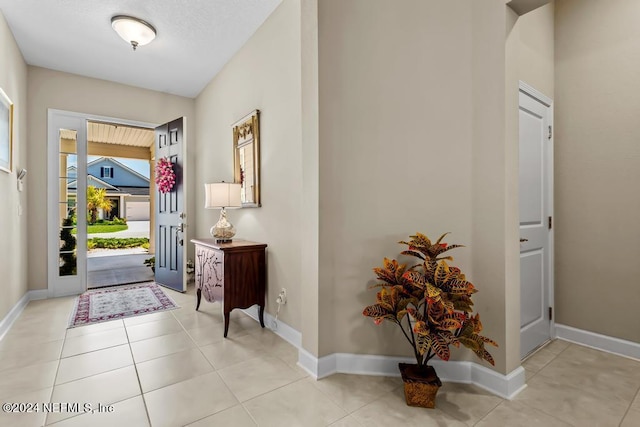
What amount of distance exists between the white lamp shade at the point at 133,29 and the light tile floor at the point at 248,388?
291 centimetres

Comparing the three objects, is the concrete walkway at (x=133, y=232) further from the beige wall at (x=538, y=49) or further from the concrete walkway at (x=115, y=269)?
the beige wall at (x=538, y=49)

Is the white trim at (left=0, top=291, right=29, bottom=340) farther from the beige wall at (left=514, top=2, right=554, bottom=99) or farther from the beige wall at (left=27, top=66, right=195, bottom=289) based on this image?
the beige wall at (left=514, top=2, right=554, bottom=99)

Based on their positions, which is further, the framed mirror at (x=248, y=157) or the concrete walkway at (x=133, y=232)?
the concrete walkway at (x=133, y=232)

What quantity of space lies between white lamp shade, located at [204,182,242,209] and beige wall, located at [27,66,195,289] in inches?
101

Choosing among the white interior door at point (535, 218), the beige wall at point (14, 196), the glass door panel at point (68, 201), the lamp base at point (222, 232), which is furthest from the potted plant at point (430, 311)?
the glass door panel at point (68, 201)

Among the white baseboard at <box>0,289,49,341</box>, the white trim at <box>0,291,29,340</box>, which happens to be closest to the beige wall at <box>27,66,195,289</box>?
the white baseboard at <box>0,289,49,341</box>

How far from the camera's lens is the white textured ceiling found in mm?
2836

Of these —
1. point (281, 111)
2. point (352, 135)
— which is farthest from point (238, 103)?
point (352, 135)

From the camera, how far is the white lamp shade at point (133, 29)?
9.70 feet

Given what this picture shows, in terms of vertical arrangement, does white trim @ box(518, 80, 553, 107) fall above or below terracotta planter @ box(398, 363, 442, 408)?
above

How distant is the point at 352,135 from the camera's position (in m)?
2.10

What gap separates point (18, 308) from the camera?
3.32 meters

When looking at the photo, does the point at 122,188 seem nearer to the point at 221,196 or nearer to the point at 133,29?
the point at 133,29

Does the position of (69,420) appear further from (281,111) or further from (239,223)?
(281,111)
